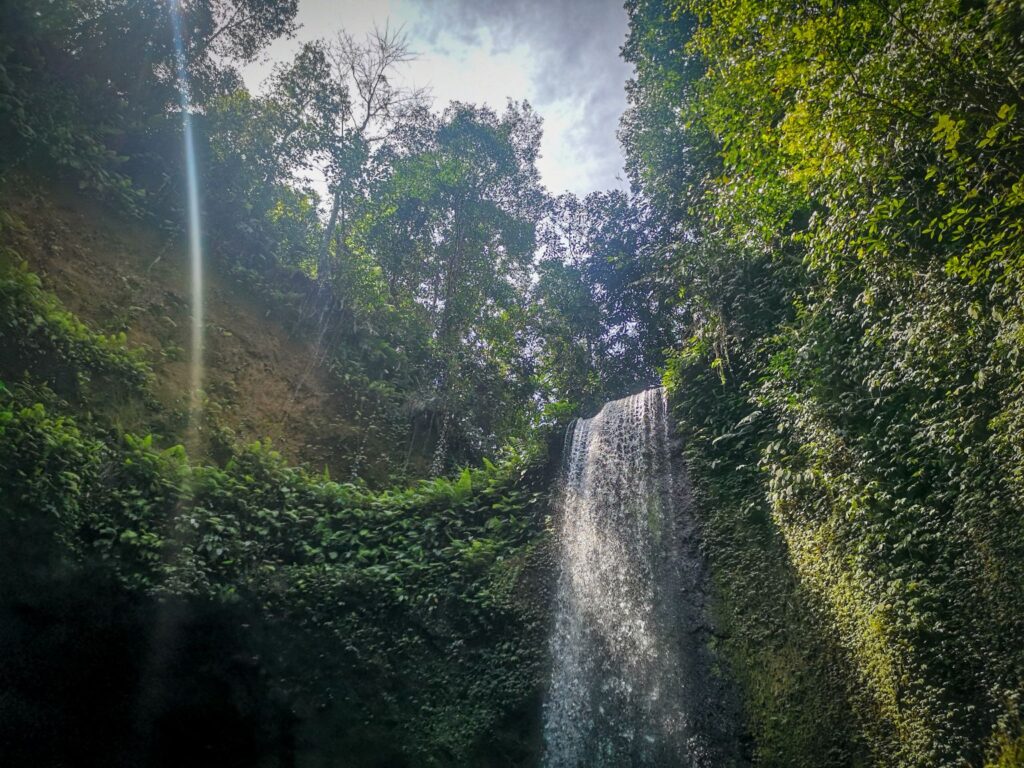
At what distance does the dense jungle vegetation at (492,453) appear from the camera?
4.66m

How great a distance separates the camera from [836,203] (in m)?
6.19

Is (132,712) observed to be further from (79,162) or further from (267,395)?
(79,162)

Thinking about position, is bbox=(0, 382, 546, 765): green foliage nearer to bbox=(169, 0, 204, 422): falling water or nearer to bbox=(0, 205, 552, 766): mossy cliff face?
bbox=(0, 205, 552, 766): mossy cliff face

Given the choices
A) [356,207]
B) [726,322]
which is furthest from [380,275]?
[726,322]

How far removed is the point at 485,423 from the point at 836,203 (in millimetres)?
10270

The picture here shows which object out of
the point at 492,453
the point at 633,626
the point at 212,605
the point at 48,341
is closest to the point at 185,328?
the point at 48,341

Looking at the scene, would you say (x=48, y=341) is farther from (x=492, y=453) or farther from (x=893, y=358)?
(x=893, y=358)

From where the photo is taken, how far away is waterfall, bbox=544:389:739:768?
635cm

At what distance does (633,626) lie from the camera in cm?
736

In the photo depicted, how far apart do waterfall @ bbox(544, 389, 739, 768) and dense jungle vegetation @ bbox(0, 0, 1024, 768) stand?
37cm

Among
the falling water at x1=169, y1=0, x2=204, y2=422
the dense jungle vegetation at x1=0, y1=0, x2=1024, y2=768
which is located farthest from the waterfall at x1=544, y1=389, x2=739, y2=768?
the falling water at x1=169, y1=0, x2=204, y2=422

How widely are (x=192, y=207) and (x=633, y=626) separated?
13124 millimetres

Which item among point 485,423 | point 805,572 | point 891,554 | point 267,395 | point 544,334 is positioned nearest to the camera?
point 891,554

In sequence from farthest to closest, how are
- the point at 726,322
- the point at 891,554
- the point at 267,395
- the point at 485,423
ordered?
1. the point at 485,423
2. the point at 267,395
3. the point at 726,322
4. the point at 891,554
